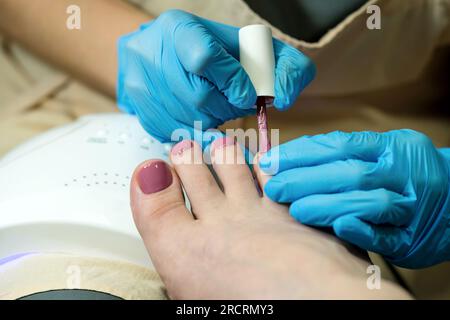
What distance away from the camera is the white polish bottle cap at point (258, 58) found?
770 millimetres

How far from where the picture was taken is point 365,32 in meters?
1.01

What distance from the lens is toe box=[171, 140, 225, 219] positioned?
0.78 m

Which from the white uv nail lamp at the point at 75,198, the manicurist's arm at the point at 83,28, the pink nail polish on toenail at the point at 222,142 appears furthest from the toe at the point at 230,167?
the manicurist's arm at the point at 83,28

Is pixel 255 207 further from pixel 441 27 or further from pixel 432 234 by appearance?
pixel 441 27

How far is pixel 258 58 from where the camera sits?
77 cm

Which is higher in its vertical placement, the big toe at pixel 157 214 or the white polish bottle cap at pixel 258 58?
the white polish bottle cap at pixel 258 58

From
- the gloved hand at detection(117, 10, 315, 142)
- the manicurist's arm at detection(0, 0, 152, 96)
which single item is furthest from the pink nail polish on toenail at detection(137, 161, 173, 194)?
the manicurist's arm at detection(0, 0, 152, 96)

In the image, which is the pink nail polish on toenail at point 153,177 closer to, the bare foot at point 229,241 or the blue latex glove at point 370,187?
the bare foot at point 229,241

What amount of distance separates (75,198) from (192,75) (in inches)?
9.7

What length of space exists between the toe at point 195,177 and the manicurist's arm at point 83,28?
41 centimetres

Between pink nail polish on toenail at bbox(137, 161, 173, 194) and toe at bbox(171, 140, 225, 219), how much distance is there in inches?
1.8

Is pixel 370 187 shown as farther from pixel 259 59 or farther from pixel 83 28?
pixel 83 28

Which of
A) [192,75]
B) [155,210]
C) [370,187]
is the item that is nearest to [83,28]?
[192,75]
